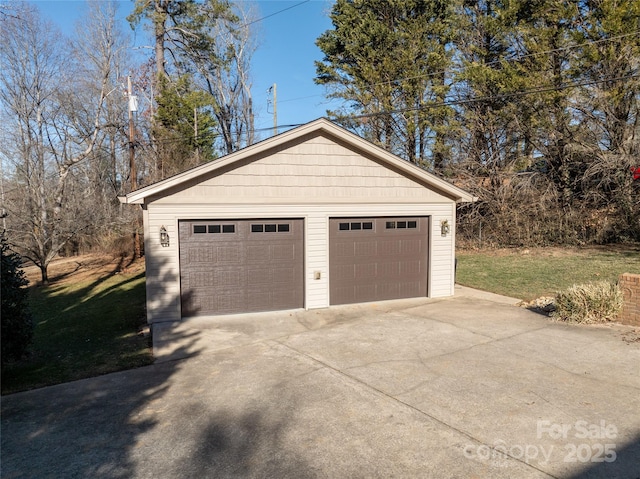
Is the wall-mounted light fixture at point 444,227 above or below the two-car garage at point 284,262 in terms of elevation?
above

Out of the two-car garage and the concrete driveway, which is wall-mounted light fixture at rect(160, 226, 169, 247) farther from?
the concrete driveway

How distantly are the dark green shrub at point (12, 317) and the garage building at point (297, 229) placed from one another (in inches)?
90.2

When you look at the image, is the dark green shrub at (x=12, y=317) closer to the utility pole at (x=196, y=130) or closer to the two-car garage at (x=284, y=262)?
the two-car garage at (x=284, y=262)

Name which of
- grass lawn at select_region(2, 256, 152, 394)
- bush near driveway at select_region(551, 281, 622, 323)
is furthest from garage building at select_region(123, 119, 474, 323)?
bush near driveway at select_region(551, 281, 622, 323)

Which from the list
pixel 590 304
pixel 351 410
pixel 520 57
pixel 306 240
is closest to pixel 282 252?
pixel 306 240

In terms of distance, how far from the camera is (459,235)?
21391 millimetres

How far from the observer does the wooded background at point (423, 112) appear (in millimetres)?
17172

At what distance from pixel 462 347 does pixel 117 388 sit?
5072mm

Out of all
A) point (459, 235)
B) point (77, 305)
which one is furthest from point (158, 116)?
point (459, 235)

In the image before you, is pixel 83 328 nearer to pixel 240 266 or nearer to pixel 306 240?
pixel 240 266

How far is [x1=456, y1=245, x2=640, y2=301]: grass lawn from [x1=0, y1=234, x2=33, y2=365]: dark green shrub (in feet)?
34.0

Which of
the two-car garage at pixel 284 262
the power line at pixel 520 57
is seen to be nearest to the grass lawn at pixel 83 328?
the two-car garage at pixel 284 262

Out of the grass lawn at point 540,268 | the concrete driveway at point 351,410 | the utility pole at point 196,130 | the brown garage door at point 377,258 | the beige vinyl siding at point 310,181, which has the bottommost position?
the concrete driveway at point 351,410

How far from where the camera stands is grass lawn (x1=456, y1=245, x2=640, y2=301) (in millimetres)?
11864
